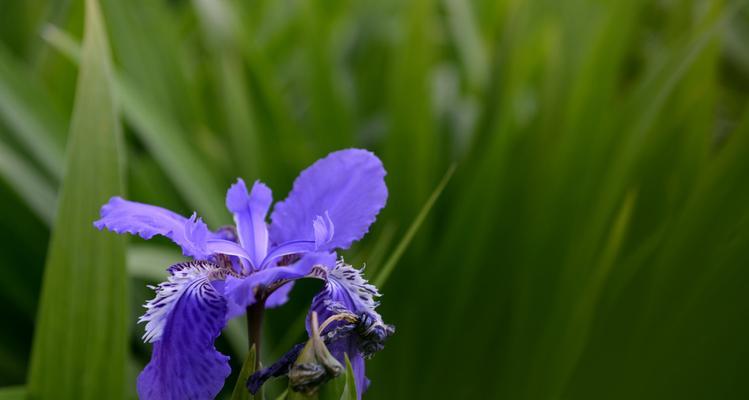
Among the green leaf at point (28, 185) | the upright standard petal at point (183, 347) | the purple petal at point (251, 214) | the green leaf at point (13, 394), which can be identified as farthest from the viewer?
the green leaf at point (28, 185)

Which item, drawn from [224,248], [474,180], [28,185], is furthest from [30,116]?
[224,248]

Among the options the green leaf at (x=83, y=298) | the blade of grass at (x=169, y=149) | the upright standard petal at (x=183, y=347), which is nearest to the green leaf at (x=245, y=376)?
the upright standard petal at (x=183, y=347)

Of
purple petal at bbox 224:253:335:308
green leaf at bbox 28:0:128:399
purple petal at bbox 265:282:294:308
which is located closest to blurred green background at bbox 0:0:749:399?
green leaf at bbox 28:0:128:399

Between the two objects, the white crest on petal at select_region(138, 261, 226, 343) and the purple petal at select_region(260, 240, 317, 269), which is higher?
the purple petal at select_region(260, 240, 317, 269)

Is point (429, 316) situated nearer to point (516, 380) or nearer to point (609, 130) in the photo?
point (516, 380)

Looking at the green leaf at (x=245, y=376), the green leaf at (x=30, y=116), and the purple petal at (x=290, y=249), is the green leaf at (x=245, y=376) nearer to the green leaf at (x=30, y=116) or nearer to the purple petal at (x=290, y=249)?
the purple petal at (x=290, y=249)

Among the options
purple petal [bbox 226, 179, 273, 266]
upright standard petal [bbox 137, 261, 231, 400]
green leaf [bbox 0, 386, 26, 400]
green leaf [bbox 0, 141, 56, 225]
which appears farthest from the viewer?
green leaf [bbox 0, 141, 56, 225]

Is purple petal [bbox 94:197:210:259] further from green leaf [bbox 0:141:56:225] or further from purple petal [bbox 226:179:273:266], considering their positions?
green leaf [bbox 0:141:56:225]
